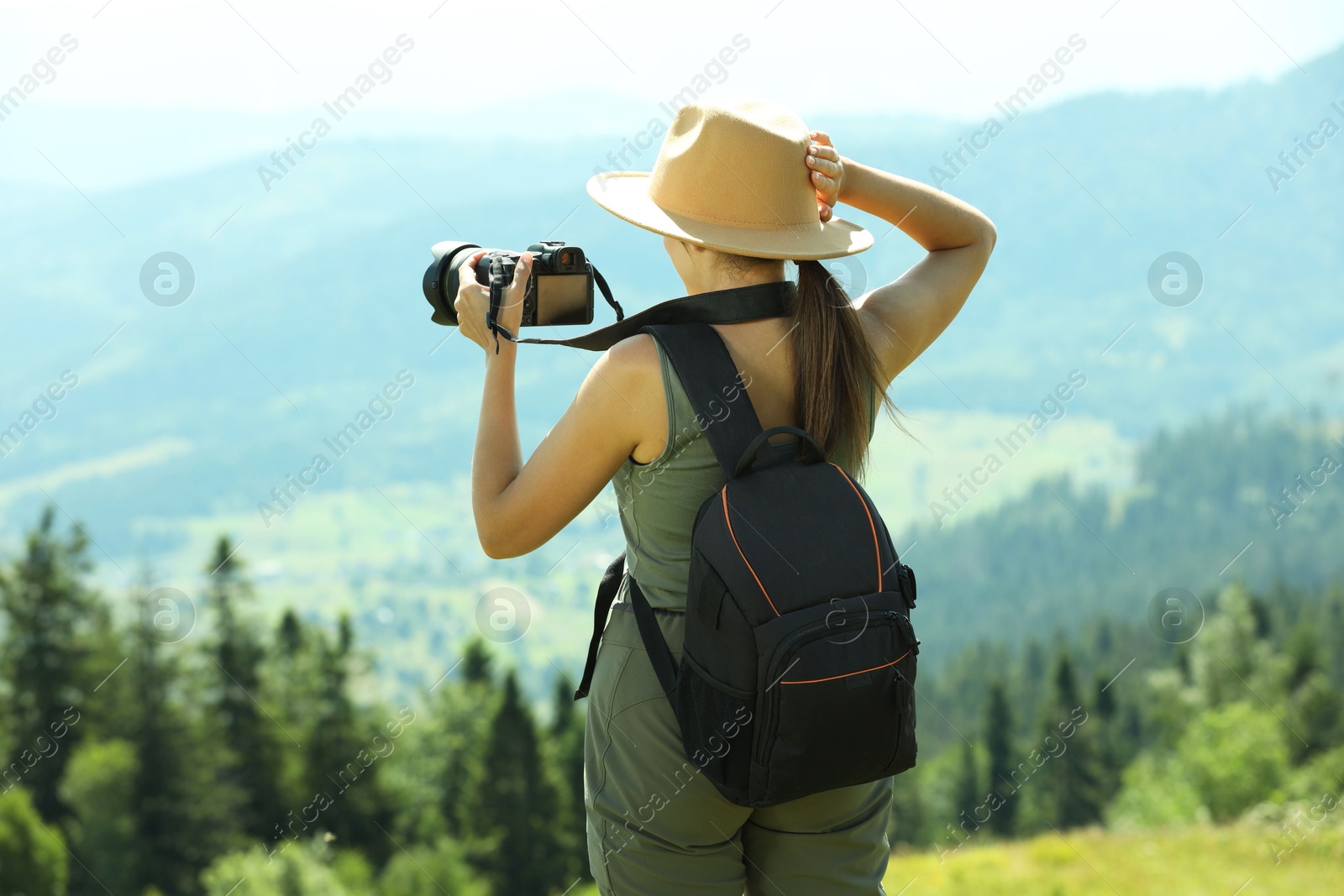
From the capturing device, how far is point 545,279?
1901mm

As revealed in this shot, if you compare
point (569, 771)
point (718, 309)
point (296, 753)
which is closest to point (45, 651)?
point (296, 753)

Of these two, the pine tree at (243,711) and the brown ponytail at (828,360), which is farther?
the pine tree at (243,711)

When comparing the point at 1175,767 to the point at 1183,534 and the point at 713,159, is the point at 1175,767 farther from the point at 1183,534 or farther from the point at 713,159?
the point at 1183,534

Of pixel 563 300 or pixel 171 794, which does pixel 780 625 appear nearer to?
pixel 563 300

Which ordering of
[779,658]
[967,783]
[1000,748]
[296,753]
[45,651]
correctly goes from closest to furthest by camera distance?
[779,658] → [45,651] → [296,753] → [1000,748] → [967,783]

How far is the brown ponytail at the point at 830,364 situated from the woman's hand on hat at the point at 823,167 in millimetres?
149

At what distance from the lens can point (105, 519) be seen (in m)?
146

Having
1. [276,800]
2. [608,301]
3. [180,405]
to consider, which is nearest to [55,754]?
[276,800]

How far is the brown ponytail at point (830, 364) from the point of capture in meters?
1.75

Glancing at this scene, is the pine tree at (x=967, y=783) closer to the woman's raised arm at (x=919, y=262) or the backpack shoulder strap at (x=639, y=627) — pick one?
the woman's raised arm at (x=919, y=262)

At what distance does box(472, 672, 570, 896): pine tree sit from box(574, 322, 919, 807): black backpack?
3544 cm

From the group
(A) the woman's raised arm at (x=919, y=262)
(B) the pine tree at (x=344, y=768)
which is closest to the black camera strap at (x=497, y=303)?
(A) the woman's raised arm at (x=919, y=262)

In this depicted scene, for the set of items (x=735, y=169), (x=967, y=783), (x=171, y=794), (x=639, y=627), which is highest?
(x=735, y=169)

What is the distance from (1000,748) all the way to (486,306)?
59.1 m
